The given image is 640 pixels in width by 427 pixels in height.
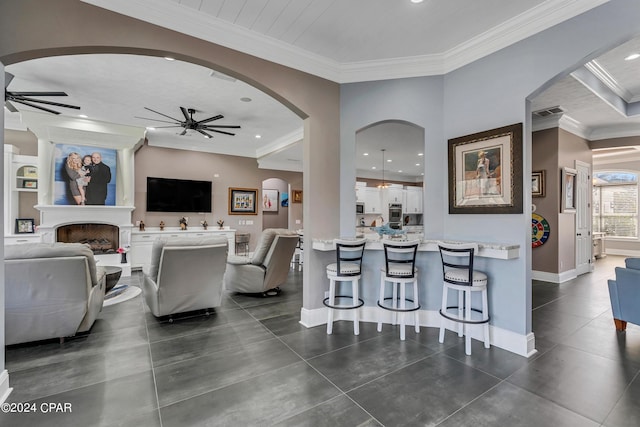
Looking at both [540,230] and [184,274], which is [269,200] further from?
[540,230]

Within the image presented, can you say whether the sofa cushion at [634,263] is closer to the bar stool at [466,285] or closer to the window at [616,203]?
the bar stool at [466,285]

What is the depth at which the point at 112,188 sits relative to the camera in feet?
20.6

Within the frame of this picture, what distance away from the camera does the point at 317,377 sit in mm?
2324


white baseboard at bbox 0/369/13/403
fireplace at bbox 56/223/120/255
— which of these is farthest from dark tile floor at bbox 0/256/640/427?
fireplace at bbox 56/223/120/255

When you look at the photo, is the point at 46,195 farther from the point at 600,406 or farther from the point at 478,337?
the point at 600,406

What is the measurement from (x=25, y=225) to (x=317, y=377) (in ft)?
22.4

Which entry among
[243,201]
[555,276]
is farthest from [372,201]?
[555,276]

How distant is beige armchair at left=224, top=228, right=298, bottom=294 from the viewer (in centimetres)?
455

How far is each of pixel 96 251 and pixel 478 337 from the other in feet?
23.4

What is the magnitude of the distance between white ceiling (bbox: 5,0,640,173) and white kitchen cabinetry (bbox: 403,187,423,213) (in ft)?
19.3

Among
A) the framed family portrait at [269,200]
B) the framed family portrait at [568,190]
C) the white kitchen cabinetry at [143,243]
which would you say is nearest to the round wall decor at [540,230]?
the framed family portrait at [568,190]

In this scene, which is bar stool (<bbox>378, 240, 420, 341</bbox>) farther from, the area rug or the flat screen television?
the flat screen television

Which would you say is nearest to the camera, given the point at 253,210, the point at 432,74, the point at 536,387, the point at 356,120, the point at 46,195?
the point at 536,387

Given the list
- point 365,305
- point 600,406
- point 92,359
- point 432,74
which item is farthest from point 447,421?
point 432,74
